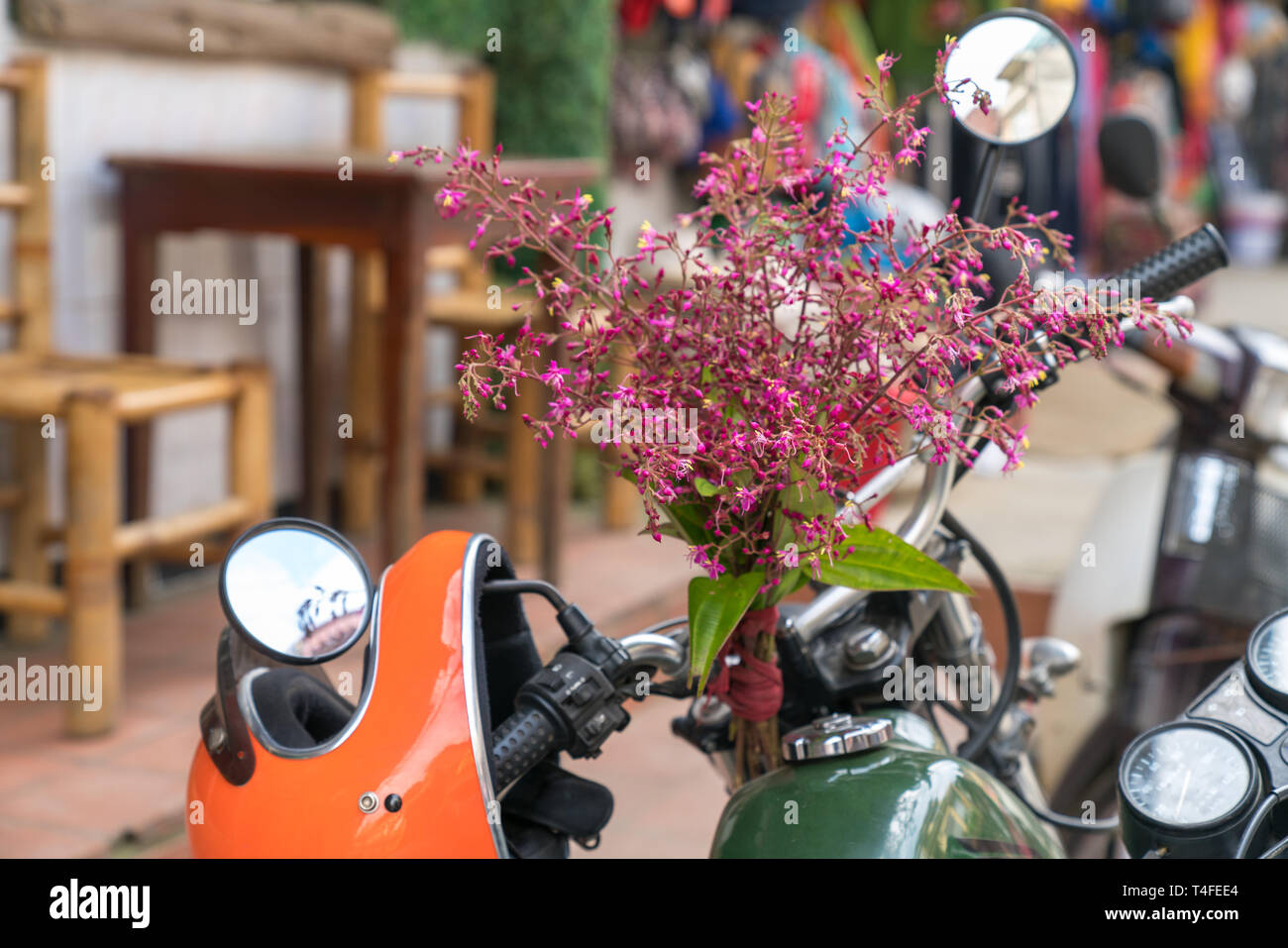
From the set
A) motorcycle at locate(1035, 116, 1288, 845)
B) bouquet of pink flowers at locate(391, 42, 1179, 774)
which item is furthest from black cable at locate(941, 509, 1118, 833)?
motorcycle at locate(1035, 116, 1288, 845)

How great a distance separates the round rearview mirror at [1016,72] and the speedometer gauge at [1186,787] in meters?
0.48

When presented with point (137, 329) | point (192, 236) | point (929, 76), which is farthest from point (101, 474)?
point (929, 76)

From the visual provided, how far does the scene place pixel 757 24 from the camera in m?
5.78

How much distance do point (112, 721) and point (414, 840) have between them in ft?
6.46

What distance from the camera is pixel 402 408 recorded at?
2986 millimetres

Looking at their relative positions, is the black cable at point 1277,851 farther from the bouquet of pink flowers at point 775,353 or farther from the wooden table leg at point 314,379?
the wooden table leg at point 314,379

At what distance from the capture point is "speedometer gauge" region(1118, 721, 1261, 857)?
92 centimetres

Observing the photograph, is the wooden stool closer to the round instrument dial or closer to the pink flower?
the pink flower

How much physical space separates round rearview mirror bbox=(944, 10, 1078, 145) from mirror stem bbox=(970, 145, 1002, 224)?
28 millimetres

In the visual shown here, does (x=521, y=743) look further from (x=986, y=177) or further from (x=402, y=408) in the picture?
(x=402, y=408)

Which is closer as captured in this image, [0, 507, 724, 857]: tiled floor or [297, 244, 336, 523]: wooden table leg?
[0, 507, 724, 857]: tiled floor

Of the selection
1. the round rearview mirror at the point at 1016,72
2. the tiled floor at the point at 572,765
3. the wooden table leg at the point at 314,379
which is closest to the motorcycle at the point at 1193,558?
the tiled floor at the point at 572,765

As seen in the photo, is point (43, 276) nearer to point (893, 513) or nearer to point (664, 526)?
point (893, 513)
